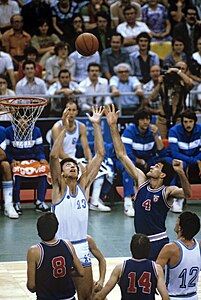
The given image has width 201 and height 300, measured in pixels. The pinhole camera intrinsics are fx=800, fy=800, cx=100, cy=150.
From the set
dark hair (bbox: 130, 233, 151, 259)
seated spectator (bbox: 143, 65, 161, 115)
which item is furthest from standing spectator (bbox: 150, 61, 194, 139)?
dark hair (bbox: 130, 233, 151, 259)

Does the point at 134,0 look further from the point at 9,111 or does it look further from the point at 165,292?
the point at 165,292

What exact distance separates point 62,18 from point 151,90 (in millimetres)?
2938

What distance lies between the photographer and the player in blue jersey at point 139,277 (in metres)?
6.68

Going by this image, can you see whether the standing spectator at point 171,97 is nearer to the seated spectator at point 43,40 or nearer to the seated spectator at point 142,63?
the seated spectator at point 142,63

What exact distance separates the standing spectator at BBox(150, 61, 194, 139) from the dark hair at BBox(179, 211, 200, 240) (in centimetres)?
720

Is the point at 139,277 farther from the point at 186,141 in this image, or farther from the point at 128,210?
the point at 186,141

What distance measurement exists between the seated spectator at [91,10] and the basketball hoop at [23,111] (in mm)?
5080

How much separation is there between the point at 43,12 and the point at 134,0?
2.24m

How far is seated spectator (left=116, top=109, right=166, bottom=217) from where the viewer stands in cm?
1312

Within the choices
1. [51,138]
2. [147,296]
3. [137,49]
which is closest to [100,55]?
[137,49]

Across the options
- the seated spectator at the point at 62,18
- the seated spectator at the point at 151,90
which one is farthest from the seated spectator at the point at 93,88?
the seated spectator at the point at 62,18

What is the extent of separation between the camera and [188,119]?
13242 millimetres

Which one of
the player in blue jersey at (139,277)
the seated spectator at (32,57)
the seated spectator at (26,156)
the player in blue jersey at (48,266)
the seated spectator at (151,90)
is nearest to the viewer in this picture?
the player in blue jersey at (139,277)

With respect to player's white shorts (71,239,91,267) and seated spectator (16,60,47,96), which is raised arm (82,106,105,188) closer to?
player's white shorts (71,239,91,267)
